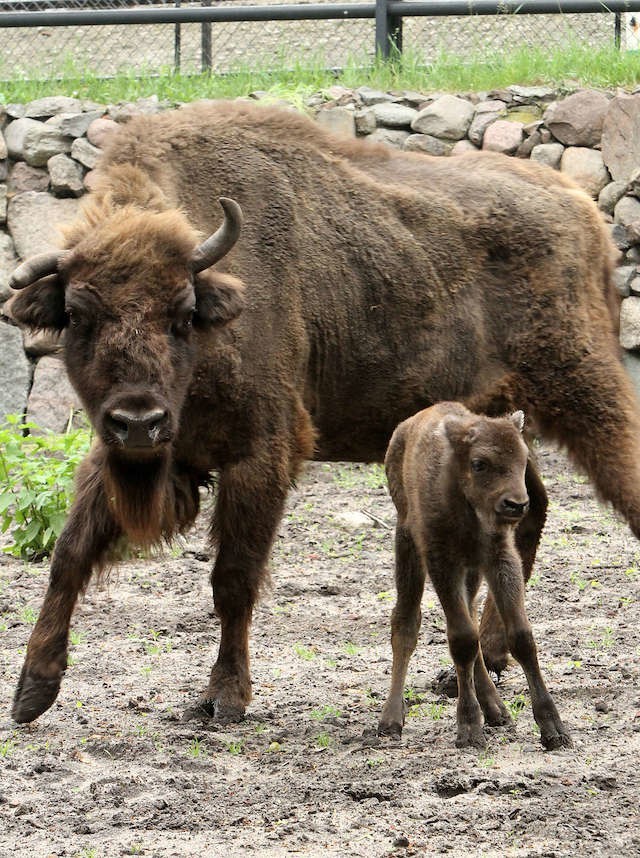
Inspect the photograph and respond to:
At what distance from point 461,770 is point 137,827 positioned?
1.08 meters

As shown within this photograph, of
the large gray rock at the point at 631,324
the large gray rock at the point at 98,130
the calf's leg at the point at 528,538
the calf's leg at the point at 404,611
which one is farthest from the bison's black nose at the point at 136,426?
the large gray rock at the point at 98,130

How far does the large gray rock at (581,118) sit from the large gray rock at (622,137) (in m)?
0.11

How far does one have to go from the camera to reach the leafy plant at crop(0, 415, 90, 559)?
24.6ft

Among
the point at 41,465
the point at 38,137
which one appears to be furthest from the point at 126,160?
the point at 38,137

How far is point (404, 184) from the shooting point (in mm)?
6359

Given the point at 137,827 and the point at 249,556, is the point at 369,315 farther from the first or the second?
the point at 137,827

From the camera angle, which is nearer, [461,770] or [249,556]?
[461,770]

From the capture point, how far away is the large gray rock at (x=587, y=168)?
1045cm

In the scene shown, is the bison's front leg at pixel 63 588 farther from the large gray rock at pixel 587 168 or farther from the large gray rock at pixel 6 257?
the large gray rock at pixel 587 168

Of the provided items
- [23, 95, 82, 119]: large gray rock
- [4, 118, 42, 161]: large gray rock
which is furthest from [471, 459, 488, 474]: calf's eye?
[23, 95, 82, 119]: large gray rock

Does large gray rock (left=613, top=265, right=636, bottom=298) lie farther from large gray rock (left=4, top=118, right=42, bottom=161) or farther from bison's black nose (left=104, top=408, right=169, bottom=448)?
bison's black nose (left=104, top=408, right=169, bottom=448)

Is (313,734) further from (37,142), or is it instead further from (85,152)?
(37,142)

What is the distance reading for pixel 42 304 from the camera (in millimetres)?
5117

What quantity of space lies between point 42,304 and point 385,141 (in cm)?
603
